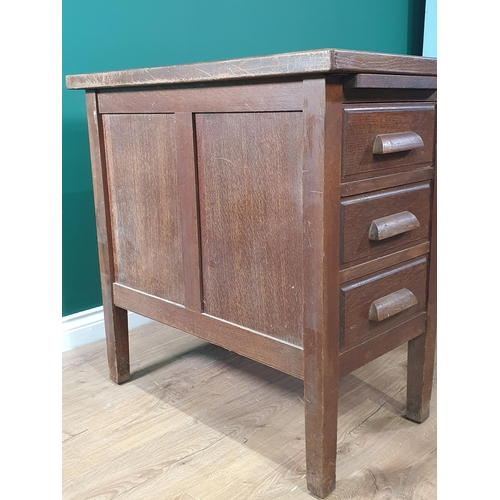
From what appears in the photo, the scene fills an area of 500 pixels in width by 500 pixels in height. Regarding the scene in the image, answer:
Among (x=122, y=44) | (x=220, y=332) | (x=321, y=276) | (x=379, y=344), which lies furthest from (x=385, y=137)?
(x=122, y=44)

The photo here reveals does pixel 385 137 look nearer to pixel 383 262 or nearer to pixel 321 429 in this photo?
pixel 383 262

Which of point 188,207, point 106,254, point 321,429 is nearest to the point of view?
point 321,429

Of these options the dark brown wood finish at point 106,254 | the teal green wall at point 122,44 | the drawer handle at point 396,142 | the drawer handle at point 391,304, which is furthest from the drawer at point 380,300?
the teal green wall at point 122,44

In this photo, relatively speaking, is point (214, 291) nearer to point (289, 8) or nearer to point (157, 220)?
point (157, 220)

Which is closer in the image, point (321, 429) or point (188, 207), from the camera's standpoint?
point (321, 429)

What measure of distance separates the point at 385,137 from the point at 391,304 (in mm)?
298

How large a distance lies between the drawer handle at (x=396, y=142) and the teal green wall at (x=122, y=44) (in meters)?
0.91

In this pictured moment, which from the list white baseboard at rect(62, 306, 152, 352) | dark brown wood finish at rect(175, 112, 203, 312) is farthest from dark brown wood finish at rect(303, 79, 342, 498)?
white baseboard at rect(62, 306, 152, 352)

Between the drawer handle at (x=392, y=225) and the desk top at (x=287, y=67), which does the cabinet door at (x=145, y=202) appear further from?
the drawer handle at (x=392, y=225)

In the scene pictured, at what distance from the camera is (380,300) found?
→ 970 mm

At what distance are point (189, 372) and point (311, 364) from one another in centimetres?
58

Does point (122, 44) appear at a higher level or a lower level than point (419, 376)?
higher

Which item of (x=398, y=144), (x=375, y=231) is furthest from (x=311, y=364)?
(x=398, y=144)

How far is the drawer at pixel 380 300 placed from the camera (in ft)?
3.04
